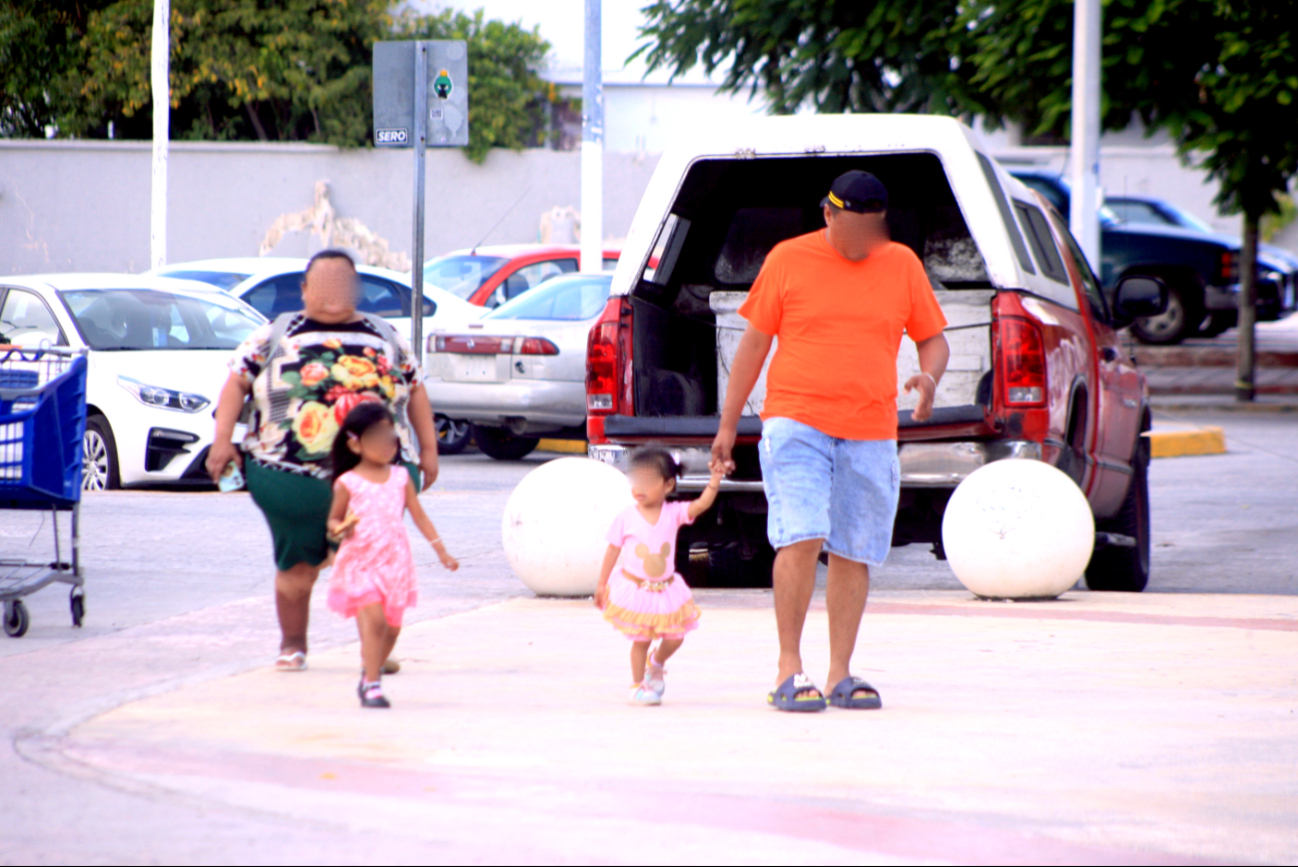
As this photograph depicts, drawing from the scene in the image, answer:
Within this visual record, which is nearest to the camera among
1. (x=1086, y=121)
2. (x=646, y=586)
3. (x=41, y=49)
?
(x=646, y=586)

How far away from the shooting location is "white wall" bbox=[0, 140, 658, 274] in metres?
29.3

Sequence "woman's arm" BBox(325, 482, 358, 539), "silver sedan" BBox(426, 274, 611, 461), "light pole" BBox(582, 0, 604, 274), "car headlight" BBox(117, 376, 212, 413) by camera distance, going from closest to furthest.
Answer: "woman's arm" BBox(325, 482, 358, 539)
"car headlight" BBox(117, 376, 212, 413)
"silver sedan" BBox(426, 274, 611, 461)
"light pole" BBox(582, 0, 604, 274)

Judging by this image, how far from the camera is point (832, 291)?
18.5ft

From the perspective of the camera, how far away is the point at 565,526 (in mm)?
8008

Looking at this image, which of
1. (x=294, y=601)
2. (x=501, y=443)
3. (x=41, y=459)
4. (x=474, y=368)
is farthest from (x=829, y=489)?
(x=501, y=443)

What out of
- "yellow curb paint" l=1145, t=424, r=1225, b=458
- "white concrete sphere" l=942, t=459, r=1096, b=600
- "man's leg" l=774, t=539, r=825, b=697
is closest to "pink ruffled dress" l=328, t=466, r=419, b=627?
"man's leg" l=774, t=539, r=825, b=697

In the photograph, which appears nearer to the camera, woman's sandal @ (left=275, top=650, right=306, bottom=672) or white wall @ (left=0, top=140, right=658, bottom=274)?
woman's sandal @ (left=275, top=650, right=306, bottom=672)

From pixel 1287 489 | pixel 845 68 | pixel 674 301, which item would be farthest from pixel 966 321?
pixel 845 68

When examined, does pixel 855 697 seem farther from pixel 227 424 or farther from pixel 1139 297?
pixel 1139 297

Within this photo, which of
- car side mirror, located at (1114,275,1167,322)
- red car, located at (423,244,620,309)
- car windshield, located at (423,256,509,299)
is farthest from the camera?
car windshield, located at (423,256,509,299)

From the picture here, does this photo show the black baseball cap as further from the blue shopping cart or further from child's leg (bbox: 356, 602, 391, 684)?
the blue shopping cart

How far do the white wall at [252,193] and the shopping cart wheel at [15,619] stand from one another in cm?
2270

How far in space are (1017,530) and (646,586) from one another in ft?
8.44

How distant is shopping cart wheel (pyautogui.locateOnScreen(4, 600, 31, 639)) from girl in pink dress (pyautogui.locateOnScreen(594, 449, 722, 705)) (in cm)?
251
